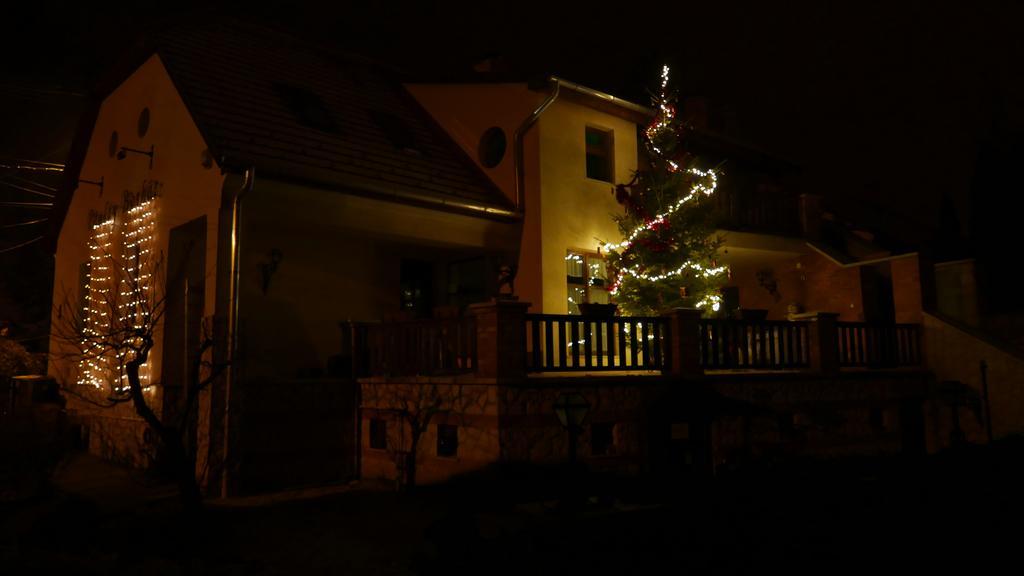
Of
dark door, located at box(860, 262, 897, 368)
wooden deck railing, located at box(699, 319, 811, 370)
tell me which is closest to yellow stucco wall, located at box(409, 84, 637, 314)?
wooden deck railing, located at box(699, 319, 811, 370)

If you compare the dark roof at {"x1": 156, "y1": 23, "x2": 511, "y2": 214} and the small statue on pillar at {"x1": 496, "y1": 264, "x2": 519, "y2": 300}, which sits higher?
the dark roof at {"x1": 156, "y1": 23, "x2": 511, "y2": 214}

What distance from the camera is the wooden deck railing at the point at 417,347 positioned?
9.98 metres

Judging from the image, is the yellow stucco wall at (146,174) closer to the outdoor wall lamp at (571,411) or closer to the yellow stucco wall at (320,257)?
the yellow stucco wall at (320,257)

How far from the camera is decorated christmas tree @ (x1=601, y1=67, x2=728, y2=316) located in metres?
13.3

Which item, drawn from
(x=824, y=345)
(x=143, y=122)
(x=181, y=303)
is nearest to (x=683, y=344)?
(x=824, y=345)

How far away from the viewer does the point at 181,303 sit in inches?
478

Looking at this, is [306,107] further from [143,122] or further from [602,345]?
[602,345]

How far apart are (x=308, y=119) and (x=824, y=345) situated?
960cm

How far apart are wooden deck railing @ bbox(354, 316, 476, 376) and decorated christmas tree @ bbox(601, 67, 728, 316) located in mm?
4309

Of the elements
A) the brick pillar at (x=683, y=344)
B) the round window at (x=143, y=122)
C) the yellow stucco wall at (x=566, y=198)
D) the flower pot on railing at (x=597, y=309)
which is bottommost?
the brick pillar at (x=683, y=344)

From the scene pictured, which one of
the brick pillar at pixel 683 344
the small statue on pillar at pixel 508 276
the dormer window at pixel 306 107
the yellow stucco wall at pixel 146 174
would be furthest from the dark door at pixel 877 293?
the yellow stucco wall at pixel 146 174

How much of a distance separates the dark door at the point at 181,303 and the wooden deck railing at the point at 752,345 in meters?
7.84

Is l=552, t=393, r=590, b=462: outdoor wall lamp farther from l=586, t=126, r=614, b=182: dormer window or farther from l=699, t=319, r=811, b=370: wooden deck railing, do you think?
l=586, t=126, r=614, b=182: dormer window

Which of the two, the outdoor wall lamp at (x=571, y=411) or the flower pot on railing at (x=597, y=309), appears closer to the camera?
the outdoor wall lamp at (x=571, y=411)
